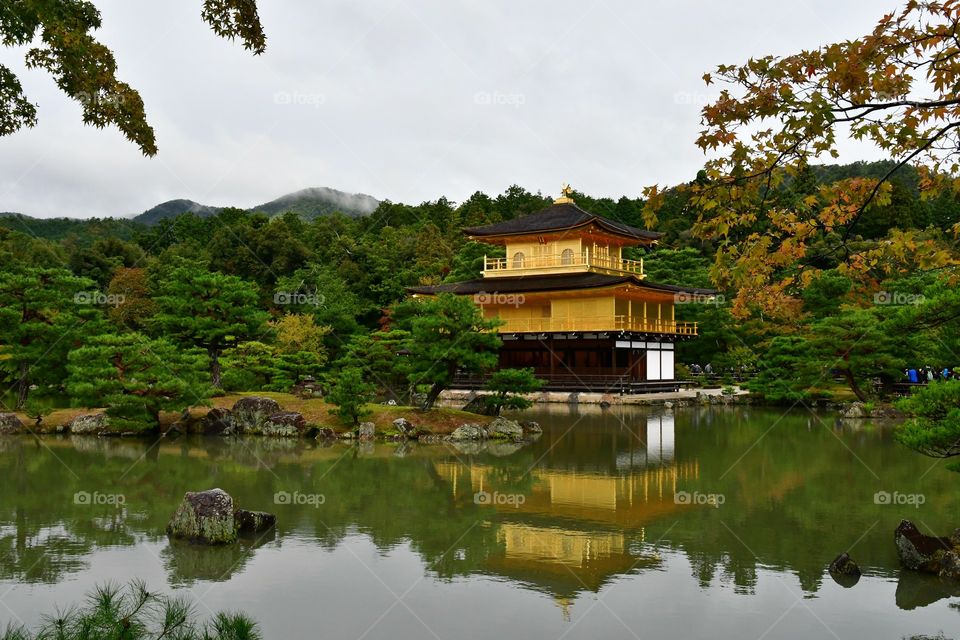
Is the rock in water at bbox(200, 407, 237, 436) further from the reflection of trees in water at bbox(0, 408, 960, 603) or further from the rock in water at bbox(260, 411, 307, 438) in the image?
the reflection of trees in water at bbox(0, 408, 960, 603)

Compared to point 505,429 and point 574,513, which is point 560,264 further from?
point 574,513

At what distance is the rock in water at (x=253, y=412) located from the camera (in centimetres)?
2252

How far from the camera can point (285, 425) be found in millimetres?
22172

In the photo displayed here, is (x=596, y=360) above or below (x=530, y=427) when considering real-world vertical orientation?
above

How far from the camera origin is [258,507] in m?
12.1

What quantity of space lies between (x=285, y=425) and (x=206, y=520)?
12232 mm

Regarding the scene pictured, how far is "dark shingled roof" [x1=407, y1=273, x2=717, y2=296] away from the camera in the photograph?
3462cm

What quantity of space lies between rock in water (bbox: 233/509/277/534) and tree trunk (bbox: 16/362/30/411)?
16.3 metres

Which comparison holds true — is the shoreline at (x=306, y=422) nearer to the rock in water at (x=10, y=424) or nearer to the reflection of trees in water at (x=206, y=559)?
the rock in water at (x=10, y=424)

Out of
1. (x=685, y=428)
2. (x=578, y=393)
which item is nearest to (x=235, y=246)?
(x=578, y=393)

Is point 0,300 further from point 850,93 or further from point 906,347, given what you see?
point 906,347

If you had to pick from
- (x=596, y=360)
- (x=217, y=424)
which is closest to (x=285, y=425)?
(x=217, y=424)

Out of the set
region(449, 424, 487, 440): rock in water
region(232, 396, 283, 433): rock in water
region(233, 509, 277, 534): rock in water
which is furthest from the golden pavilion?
region(233, 509, 277, 534): rock in water

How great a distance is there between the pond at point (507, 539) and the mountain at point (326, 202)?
154 metres
